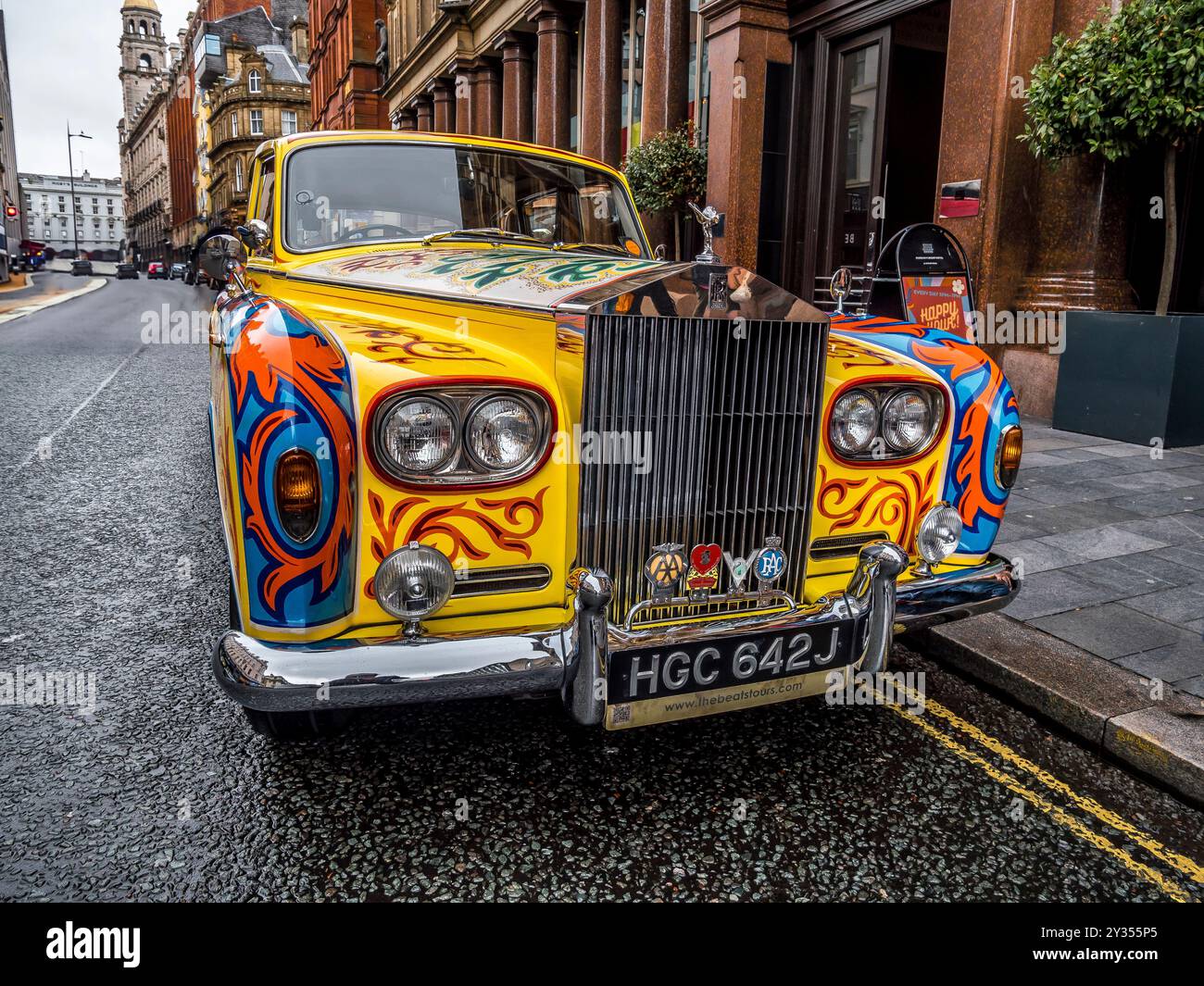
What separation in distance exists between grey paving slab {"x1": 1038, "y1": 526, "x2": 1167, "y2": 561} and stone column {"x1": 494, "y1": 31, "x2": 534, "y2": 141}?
16064mm

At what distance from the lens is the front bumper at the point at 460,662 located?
2.07 m

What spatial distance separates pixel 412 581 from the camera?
2.16m

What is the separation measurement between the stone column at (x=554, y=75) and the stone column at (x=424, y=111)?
9191 mm

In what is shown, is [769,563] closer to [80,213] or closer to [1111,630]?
[1111,630]

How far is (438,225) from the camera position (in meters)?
3.81

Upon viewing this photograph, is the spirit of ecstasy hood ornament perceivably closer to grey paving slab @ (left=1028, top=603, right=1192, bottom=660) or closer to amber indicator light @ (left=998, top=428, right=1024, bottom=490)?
amber indicator light @ (left=998, top=428, right=1024, bottom=490)

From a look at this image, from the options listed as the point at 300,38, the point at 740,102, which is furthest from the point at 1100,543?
the point at 300,38

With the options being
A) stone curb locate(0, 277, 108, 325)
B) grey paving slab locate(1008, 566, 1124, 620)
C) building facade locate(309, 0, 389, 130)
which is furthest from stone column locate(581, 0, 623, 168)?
building facade locate(309, 0, 389, 130)

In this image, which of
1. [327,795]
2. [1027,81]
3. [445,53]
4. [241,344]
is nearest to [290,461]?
[241,344]

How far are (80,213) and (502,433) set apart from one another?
607 ft

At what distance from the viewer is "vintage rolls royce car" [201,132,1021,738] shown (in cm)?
213

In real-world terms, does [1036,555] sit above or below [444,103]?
below

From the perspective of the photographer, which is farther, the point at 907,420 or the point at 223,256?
the point at 223,256
